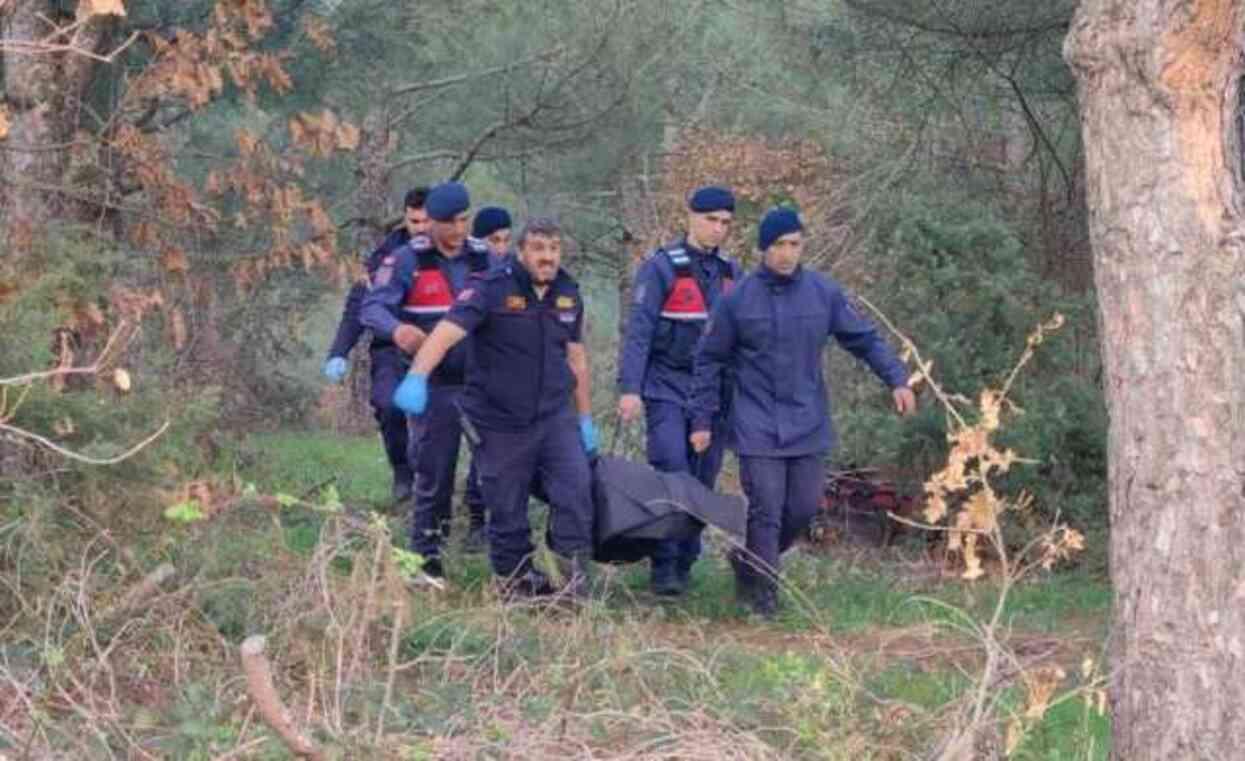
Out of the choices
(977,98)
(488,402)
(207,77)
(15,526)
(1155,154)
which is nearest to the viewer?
(1155,154)

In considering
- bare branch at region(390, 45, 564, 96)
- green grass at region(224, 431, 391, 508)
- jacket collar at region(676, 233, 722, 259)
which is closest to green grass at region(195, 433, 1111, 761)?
jacket collar at region(676, 233, 722, 259)

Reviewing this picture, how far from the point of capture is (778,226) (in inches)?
390

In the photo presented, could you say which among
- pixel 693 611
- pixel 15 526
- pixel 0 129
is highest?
pixel 0 129

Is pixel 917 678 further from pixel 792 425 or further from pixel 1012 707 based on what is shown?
pixel 792 425

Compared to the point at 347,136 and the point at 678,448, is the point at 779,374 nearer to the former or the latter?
the point at 678,448

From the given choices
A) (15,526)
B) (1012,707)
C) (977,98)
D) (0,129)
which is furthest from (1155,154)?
(977,98)

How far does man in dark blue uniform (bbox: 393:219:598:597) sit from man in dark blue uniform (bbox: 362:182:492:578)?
677 millimetres

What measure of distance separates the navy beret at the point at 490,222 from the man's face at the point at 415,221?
30 centimetres

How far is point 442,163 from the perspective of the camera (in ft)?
90.8

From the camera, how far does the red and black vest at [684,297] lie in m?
10.9

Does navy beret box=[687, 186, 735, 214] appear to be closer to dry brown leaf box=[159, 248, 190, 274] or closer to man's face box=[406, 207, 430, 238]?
man's face box=[406, 207, 430, 238]

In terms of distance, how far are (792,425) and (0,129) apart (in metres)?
4.62

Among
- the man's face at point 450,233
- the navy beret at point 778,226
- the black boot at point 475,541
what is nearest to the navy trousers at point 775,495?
the navy beret at point 778,226

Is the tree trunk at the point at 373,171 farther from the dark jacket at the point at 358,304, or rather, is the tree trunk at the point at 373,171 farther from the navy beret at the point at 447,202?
the navy beret at the point at 447,202
